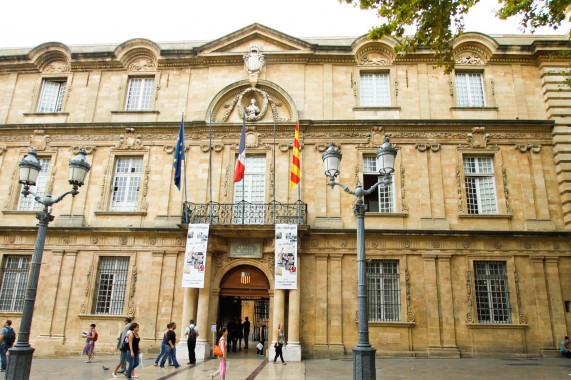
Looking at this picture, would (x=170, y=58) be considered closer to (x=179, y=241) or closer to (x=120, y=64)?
(x=120, y=64)

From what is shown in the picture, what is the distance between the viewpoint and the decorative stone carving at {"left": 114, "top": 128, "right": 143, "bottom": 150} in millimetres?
17406

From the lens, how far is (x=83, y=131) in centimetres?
1766

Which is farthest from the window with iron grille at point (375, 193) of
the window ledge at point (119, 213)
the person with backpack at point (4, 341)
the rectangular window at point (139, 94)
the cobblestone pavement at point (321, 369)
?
the person with backpack at point (4, 341)

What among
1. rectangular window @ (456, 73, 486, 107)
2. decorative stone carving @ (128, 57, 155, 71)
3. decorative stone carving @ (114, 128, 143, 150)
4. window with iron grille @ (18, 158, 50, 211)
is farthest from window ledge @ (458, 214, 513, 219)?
window with iron grille @ (18, 158, 50, 211)

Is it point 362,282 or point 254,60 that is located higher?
point 254,60

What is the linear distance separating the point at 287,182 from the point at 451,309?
296 inches

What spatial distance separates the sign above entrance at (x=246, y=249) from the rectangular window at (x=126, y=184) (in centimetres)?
439

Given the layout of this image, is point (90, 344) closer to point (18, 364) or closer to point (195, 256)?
point (195, 256)

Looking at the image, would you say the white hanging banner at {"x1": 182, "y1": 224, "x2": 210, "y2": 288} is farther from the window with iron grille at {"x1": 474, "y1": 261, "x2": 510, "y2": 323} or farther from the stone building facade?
the window with iron grille at {"x1": 474, "y1": 261, "x2": 510, "y2": 323}

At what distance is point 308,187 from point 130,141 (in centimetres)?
768

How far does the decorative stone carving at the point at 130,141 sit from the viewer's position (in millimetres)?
17406

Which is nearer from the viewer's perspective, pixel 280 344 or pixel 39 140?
pixel 280 344

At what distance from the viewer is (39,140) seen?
1775 centimetres

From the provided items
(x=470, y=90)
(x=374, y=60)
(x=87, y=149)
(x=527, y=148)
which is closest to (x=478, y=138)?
(x=527, y=148)
